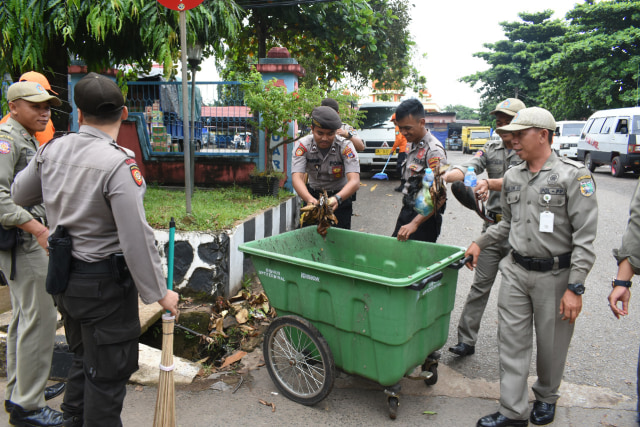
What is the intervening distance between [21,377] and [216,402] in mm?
1132

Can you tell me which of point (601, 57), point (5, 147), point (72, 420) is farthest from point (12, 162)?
point (601, 57)

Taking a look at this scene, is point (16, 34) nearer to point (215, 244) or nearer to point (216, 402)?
point (215, 244)

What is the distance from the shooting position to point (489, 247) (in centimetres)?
347

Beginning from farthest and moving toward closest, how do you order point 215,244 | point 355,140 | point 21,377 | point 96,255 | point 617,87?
point 617,87, point 355,140, point 215,244, point 21,377, point 96,255

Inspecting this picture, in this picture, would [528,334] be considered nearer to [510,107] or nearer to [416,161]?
[416,161]

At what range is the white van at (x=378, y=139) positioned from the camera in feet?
41.1

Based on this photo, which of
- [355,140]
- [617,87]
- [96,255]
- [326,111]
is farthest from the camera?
[617,87]

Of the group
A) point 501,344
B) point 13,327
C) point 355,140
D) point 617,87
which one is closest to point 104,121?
point 13,327

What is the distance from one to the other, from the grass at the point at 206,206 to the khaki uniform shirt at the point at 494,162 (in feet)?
7.58

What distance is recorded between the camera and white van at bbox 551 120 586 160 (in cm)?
2016

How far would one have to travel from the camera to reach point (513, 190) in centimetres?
277

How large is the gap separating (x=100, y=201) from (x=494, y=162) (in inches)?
107

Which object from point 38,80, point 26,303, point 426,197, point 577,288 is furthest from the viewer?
point 426,197

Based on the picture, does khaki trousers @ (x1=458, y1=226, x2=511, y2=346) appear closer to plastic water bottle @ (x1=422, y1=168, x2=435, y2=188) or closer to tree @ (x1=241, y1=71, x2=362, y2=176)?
plastic water bottle @ (x1=422, y1=168, x2=435, y2=188)
